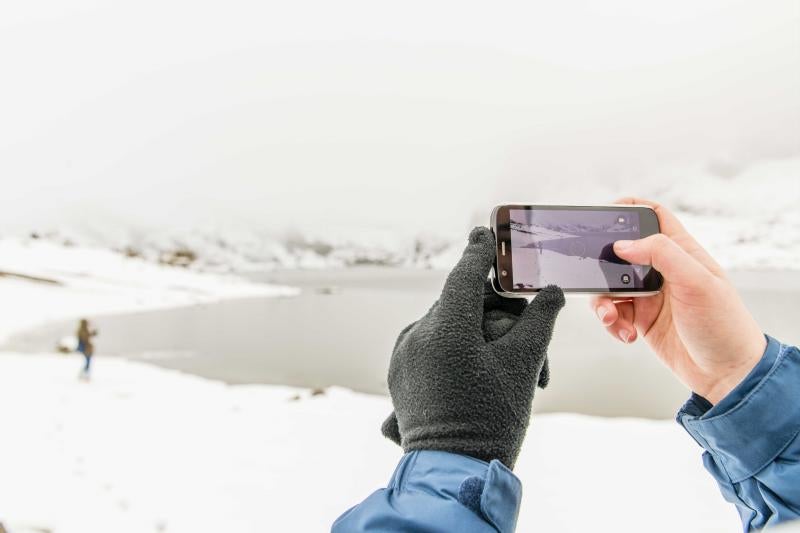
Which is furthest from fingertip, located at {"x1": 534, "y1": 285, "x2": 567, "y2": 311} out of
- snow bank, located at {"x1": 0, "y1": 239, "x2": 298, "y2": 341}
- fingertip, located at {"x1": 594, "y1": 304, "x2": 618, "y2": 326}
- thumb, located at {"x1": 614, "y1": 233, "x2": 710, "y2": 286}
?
snow bank, located at {"x1": 0, "y1": 239, "x2": 298, "y2": 341}

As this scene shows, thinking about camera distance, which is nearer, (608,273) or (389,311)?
(608,273)

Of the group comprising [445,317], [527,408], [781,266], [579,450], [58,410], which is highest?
[445,317]

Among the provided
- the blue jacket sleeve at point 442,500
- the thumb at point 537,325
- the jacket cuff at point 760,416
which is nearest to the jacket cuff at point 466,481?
the blue jacket sleeve at point 442,500

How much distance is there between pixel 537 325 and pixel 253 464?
199 inches

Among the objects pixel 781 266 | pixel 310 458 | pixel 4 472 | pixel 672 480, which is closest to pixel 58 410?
pixel 4 472

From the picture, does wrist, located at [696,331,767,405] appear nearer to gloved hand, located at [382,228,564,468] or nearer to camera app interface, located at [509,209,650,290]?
camera app interface, located at [509,209,650,290]

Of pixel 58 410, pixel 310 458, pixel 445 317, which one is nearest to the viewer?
pixel 445 317

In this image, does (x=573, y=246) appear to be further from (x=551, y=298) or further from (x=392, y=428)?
(x=392, y=428)

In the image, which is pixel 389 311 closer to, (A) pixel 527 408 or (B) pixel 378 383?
(B) pixel 378 383

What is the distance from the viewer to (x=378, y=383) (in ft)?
42.3

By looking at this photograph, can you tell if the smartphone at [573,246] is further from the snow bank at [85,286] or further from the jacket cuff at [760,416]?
the snow bank at [85,286]

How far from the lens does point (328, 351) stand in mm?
18453

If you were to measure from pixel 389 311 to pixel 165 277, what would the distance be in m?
27.8

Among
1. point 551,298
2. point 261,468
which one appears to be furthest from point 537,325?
point 261,468
